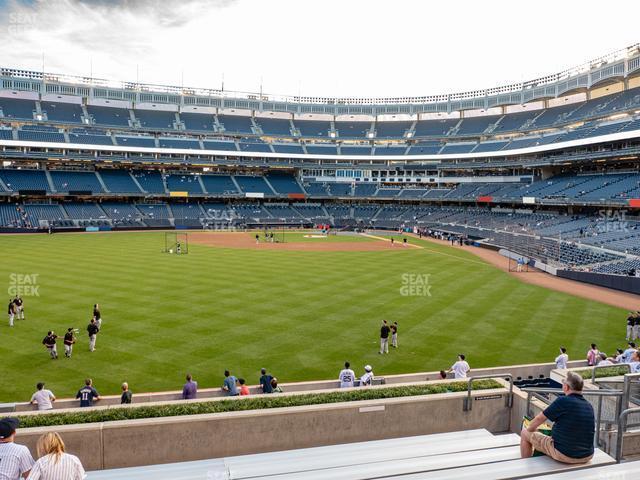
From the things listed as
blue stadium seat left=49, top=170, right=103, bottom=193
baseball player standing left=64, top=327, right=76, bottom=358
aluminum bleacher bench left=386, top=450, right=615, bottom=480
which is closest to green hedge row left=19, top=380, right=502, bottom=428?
aluminum bleacher bench left=386, top=450, right=615, bottom=480

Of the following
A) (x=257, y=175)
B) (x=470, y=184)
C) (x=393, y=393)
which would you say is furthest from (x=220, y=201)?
(x=393, y=393)

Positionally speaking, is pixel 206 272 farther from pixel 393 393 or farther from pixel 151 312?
pixel 393 393

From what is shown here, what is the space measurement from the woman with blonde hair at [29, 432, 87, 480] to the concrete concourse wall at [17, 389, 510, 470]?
10.1 feet

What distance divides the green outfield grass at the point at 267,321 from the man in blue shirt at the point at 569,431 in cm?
1168

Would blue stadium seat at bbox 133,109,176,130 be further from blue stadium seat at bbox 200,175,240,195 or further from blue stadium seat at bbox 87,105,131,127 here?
blue stadium seat at bbox 200,175,240,195

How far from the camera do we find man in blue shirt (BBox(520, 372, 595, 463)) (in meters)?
5.52

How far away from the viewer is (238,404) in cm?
945

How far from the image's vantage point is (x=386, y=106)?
109312mm

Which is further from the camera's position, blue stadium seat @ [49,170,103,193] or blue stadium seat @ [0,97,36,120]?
blue stadium seat @ [0,97,36,120]

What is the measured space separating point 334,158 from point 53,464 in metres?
103

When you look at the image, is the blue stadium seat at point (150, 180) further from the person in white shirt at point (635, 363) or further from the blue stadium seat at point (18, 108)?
the person in white shirt at point (635, 363)

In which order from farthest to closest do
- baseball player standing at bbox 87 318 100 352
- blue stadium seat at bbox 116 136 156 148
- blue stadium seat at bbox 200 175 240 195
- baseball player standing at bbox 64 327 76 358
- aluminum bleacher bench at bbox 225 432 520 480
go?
blue stadium seat at bbox 200 175 240 195, blue stadium seat at bbox 116 136 156 148, baseball player standing at bbox 87 318 100 352, baseball player standing at bbox 64 327 76 358, aluminum bleacher bench at bbox 225 432 520 480

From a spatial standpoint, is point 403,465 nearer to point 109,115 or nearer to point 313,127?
point 109,115

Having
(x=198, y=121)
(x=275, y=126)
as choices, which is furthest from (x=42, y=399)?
(x=275, y=126)
